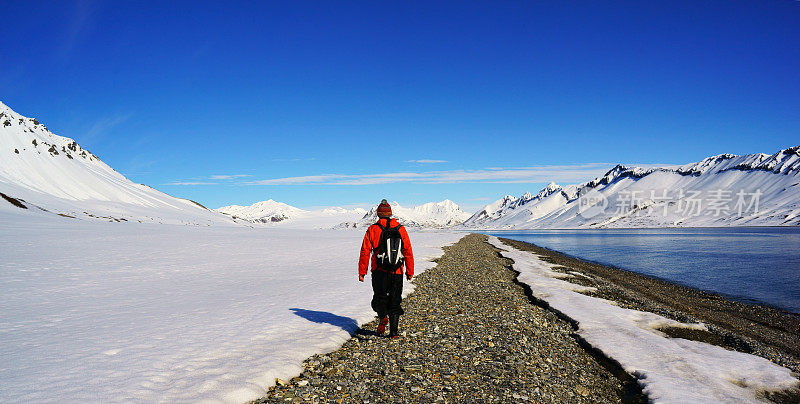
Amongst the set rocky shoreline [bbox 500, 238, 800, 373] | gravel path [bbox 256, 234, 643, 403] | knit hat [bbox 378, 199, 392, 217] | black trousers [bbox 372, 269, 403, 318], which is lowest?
rocky shoreline [bbox 500, 238, 800, 373]

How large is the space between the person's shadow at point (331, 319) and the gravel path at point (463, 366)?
0.32 meters

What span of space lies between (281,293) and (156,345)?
8.47 meters

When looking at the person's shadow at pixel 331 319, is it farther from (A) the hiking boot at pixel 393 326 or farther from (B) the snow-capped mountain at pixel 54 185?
(B) the snow-capped mountain at pixel 54 185

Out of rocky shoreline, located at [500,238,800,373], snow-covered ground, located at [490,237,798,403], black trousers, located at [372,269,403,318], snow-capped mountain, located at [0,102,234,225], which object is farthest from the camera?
snow-capped mountain, located at [0,102,234,225]

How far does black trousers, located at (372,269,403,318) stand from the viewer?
11352 millimetres

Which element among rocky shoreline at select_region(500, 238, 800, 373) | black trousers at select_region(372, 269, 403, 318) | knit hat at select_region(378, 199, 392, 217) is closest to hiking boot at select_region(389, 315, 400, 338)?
black trousers at select_region(372, 269, 403, 318)

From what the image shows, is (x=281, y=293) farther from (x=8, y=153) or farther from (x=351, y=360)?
(x=8, y=153)

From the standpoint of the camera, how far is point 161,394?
23.1 feet

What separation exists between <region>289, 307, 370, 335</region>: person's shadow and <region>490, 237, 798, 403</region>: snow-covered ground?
782 centimetres

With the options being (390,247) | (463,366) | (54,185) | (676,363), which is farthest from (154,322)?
(54,185)

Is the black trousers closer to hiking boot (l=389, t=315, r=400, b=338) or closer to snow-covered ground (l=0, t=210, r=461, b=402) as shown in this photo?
hiking boot (l=389, t=315, r=400, b=338)

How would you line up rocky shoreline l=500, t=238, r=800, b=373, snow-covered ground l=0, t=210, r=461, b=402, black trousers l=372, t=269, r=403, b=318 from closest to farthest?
1. snow-covered ground l=0, t=210, r=461, b=402
2. black trousers l=372, t=269, r=403, b=318
3. rocky shoreline l=500, t=238, r=800, b=373

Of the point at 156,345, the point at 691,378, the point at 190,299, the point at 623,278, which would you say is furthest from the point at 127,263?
the point at 623,278

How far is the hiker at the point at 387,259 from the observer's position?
36.6 ft
